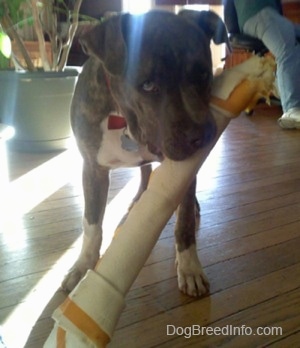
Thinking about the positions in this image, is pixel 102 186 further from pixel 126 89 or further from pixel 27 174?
pixel 27 174

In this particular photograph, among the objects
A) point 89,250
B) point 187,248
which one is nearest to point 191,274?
point 187,248

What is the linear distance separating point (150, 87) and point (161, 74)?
0.04 m

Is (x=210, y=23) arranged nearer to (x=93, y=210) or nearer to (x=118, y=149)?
(x=118, y=149)

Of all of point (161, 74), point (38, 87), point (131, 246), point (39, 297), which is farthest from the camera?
point (38, 87)

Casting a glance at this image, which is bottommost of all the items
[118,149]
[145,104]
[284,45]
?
[284,45]

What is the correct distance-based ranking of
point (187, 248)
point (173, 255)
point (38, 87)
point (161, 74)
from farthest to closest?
point (38, 87) → point (173, 255) → point (187, 248) → point (161, 74)

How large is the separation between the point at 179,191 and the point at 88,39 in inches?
17.9

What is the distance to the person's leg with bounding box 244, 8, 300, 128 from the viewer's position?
3.75m

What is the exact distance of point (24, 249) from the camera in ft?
5.38

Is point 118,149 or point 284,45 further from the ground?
point 118,149

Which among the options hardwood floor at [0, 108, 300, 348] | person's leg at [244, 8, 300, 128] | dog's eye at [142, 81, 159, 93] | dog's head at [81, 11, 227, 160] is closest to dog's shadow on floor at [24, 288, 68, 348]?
hardwood floor at [0, 108, 300, 348]

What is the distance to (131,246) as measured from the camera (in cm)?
100

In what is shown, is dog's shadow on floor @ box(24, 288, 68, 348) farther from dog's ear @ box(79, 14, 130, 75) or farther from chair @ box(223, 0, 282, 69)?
chair @ box(223, 0, 282, 69)

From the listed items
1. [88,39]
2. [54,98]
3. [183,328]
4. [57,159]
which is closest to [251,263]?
[183,328]
